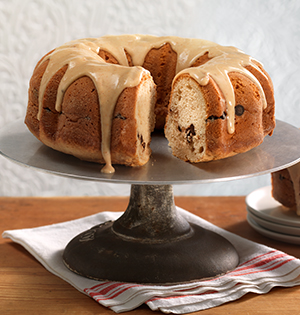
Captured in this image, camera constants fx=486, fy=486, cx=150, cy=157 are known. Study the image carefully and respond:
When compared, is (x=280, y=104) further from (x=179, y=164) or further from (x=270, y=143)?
(x=179, y=164)

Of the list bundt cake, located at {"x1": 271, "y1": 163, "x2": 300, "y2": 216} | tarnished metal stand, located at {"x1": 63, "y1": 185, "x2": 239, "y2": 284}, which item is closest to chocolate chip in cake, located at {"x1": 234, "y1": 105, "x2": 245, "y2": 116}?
tarnished metal stand, located at {"x1": 63, "y1": 185, "x2": 239, "y2": 284}

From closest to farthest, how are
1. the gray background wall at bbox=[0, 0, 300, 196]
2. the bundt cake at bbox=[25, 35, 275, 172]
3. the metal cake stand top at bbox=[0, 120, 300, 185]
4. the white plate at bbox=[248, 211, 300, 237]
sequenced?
1. the metal cake stand top at bbox=[0, 120, 300, 185]
2. the bundt cake at bbox=[25, 35, 275, 172]
3. the white plate at bbox=[248, 211, 300, 237]
4. the gray background wall at bbox=[0, 0, 300, 196]

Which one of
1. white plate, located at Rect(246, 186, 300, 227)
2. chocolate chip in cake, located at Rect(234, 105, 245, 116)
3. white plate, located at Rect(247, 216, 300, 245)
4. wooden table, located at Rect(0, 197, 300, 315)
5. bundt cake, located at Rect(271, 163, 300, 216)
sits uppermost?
chocolate chip in cake, located at Rect(234, 105, 245, 116)

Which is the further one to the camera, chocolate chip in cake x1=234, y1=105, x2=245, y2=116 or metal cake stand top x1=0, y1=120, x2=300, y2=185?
chocolate chip in cake x1=234, y1=105, x2=245, y2=116

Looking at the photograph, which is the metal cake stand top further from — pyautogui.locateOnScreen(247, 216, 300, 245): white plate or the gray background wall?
the gray background wall

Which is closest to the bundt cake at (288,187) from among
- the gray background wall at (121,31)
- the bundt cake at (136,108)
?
the bundt cake at (136,108)

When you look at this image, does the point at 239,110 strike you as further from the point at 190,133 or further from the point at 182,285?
the point at 182,285

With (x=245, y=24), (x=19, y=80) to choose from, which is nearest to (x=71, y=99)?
(x=19, y=80)

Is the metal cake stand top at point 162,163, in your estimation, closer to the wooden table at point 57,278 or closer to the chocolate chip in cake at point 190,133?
the chocolate chip in cake at point 190,133
